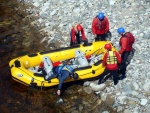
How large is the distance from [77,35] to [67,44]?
1036 millimetres

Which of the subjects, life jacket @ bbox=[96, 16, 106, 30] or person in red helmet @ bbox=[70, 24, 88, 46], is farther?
person in red helmet @ bbox=[70, 24, 88, 46]

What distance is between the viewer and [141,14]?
13938mm

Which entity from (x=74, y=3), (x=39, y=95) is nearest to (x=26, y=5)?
(x=74, y=3)

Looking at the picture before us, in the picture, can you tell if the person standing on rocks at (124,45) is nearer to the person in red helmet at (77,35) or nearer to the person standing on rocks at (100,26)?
the person standing on rocks at (100,26)

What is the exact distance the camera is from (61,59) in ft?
40.3

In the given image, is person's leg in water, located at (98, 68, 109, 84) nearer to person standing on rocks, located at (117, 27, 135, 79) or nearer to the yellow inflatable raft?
the yellow inflatable raft

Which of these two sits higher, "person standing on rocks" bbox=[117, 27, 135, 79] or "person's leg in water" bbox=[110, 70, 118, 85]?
"person standing on rocks" bbox=[117, 27, 135, 79]

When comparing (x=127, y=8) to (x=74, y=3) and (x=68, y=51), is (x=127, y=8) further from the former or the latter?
(x=68, y=51)

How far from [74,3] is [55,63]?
473 centimetres

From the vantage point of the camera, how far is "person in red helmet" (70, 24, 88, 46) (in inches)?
484

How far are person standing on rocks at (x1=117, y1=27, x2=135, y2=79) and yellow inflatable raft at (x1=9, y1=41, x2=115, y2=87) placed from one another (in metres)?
0.84

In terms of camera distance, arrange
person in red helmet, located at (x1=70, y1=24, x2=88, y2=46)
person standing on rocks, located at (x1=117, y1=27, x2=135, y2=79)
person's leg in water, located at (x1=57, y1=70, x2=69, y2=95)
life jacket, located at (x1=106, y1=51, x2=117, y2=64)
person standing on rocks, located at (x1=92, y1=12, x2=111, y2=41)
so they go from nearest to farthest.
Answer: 1. life jacket, located at (x1=106, y1=51, x2=117, y2=64)
2. person's leg in water, located at (x1=57, y1=70, x2=69, y2=95)
3. person standing on rocks, located at (x1=117, y1=27, x2=135, y2=79)
4. person standing on rocks, located at (x1=92, y1=12, x2=111, y2=41)
5. person in red helmet, located at (x1=70, y1=24, x2=88, y2=46)

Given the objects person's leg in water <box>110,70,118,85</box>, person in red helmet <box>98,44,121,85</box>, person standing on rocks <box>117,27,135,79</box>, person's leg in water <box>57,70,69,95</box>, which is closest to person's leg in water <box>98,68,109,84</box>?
person's leg in water <box>110,70,118,85</box>

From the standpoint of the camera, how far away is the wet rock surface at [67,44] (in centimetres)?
1088
